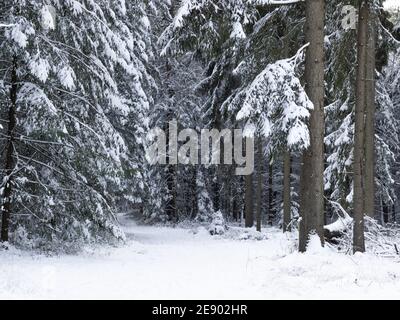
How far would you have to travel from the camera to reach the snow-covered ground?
7.65 meters

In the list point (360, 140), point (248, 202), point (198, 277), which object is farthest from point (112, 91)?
point (248, 202)

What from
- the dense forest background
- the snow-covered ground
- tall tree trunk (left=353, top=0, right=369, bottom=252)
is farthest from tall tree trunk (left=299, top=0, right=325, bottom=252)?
tall tree trunk (left=353, top=0, right=369, bottom=252)

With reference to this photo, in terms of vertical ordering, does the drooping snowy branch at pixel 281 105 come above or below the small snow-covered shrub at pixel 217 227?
above

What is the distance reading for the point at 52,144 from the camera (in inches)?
510

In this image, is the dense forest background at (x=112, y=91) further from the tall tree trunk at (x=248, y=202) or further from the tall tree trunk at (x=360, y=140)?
the tall tree trunk at (x=248, y=202)

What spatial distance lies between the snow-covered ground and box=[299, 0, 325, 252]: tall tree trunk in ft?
2.43

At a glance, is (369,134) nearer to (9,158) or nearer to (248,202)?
(9,158)

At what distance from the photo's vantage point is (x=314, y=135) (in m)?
10.7

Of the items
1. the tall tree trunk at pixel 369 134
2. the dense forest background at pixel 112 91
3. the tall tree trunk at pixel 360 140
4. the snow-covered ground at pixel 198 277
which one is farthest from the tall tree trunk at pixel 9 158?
the tall tree trunk at pixel 369 134

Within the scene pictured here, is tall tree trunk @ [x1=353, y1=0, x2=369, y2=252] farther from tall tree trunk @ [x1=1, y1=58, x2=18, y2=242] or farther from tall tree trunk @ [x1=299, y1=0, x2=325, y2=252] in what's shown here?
tall tree trunk @ [x1=1, y1=58, x2=18, y2=242]

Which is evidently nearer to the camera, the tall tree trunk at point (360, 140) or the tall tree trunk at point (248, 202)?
the tall tree trunk at point (360, 140)

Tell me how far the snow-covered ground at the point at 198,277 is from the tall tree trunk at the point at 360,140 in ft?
2.34

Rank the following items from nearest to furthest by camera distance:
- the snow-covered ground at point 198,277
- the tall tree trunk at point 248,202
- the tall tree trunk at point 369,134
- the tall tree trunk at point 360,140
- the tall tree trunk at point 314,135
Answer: the snow-covered ground at point 198,277, the tall tree trunk at point 314,135, the tall tree trunk at point 360,140, the tall tree trunk at point 369,134, the tall tree trunk at point 248,202

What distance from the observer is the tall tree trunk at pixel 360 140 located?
1148cm
